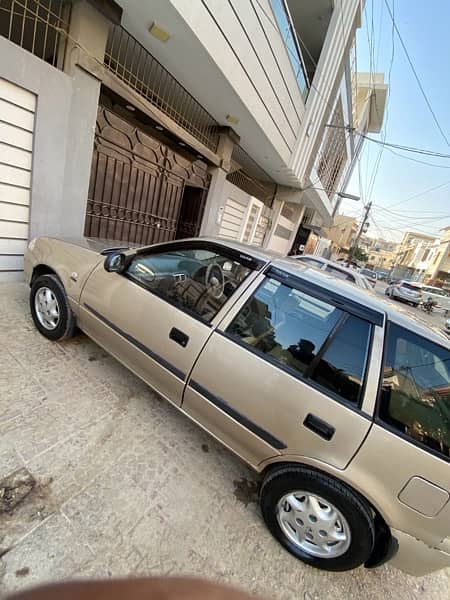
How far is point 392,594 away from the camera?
1661 millimetres

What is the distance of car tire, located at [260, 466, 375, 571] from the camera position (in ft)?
4.76

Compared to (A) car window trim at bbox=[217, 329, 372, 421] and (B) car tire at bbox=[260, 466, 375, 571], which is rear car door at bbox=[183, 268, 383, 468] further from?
(B) car tire at bbox=[260, 466, 375, 571]

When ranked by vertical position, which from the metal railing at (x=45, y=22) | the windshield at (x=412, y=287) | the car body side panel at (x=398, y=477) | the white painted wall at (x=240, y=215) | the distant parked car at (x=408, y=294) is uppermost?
the metal railing at (x=45, y=22)

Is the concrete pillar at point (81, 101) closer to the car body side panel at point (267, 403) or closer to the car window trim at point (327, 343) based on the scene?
the car body side panel at point (267, 403)

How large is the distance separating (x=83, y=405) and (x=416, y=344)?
2.37 meters

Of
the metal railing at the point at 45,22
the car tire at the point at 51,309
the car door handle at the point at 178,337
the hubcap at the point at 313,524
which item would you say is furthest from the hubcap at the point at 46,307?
the metal railing at the point at 45,22

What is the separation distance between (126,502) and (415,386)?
1.79m

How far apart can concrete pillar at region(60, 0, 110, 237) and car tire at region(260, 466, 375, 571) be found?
447 cm

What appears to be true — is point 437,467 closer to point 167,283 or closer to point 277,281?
point 277,281

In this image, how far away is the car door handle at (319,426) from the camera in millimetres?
1481

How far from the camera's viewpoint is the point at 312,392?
1564 mm

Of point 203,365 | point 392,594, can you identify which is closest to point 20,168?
point 203,365

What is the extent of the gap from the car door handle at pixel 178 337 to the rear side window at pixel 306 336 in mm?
317

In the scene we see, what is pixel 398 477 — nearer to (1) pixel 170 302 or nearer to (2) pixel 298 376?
(2) pixel 298 376
